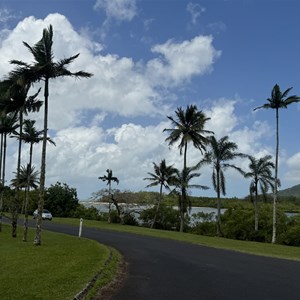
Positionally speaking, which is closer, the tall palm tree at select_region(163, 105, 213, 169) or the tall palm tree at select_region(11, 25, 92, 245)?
the tall palm tree at select_region(11, 25, 92, 245)

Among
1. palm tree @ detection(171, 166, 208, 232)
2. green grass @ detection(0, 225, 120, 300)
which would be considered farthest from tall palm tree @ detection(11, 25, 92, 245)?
palm tree @ detection(171, 166, 208, 232)

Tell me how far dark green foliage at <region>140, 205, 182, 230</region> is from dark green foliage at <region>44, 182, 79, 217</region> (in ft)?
65.0

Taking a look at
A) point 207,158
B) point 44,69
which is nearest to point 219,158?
point 207,158

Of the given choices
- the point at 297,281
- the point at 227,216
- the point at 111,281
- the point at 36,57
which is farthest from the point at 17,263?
the point at 227,216

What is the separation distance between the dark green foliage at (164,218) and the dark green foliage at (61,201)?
19816mm

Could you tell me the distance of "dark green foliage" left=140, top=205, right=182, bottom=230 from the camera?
5508 cm

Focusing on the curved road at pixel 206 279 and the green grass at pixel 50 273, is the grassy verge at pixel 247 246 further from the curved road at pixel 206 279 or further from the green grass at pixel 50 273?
the green grass at pixel 50 273

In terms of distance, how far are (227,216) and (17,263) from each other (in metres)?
40.6

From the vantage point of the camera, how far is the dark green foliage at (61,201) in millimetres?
71500

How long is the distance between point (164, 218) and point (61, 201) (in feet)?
78.1

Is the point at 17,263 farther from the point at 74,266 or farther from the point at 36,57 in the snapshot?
the point at 36,57

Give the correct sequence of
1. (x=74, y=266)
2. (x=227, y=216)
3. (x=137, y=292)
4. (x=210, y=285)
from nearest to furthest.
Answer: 1. (x=137, y=292)
2. (x=210, y=285)
3. (x=74, y=266)
4. (x=227, y=216)

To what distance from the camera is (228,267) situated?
14.6 metres

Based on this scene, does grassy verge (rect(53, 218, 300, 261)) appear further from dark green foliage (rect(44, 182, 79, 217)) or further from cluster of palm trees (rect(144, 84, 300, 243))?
dark green foliage (rect(44, 182, 79, 217))
